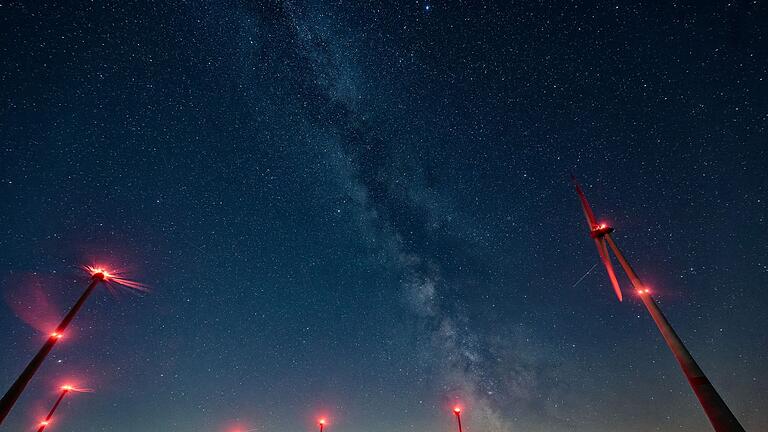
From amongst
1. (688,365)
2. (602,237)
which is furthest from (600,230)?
(688,365)

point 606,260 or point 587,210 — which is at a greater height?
point 587,210

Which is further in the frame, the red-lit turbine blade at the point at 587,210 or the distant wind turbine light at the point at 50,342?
the red-lit turbine blade at the point at 587,210

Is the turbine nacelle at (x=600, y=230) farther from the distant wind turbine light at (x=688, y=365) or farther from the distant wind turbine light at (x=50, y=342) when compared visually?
the distant wind turbine light at (x=50, y=342)

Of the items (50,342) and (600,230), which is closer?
(50,342)

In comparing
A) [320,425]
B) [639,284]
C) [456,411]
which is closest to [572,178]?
[639,284]

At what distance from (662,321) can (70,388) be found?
32766 millimetres

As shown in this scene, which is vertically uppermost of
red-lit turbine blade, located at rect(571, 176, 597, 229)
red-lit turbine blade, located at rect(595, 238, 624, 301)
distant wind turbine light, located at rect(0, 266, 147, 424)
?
red-lit turbine blade, located at rect(571, 176, 597, 229)

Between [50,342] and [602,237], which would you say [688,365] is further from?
[50,342]

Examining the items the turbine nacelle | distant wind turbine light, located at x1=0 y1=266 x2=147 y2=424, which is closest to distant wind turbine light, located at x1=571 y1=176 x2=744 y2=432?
the turbine nacelle

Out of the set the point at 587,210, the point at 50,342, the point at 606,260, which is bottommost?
the point at 50,342

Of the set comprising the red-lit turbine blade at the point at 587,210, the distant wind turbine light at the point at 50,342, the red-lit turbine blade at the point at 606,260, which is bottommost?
the distant wind turbine light at the point at 50,342

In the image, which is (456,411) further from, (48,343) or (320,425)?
(48,343)

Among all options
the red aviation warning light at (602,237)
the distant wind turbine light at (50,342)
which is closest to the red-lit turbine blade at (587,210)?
the red aviation warning light at (602,237)

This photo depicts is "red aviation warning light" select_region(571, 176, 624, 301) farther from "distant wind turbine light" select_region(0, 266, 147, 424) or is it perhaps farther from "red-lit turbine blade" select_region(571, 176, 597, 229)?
"distant wind turbine light" select_region(0, 266, 147, 424)
